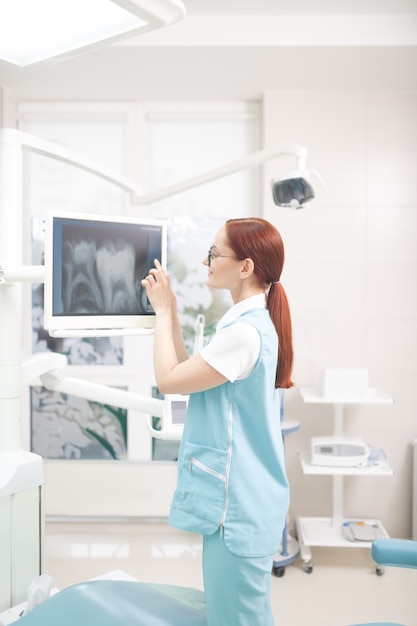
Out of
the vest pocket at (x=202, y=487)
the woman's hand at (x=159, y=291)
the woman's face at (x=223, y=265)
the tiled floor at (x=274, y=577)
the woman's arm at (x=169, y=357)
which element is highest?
the woman's face at (x=223, y=265)

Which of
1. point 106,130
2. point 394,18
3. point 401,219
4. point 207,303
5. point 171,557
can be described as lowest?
point 171,557

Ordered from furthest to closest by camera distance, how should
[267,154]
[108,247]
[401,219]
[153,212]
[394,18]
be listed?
1. [153,212]
2. [401,219]
3. [394,18]
4. [267,154]
5. [108,247]

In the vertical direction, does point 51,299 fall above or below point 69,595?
above

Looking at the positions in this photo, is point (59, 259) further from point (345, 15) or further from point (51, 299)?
point (345, 15)

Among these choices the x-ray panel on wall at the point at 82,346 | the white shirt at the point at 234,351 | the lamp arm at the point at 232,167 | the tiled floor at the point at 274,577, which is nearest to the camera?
the white shirt at the point at 234,351

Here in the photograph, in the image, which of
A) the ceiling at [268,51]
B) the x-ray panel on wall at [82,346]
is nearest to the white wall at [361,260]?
the ceiling at [268,51]

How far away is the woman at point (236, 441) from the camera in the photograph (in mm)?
1324

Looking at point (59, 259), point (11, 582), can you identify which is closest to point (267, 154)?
point (59, 259)

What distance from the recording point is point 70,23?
1.13 meters

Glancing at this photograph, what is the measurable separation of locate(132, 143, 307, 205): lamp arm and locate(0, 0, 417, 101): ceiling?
109 centimetres

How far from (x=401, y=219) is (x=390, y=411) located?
109 centimetres

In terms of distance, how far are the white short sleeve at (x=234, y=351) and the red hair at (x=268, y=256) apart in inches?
5.5

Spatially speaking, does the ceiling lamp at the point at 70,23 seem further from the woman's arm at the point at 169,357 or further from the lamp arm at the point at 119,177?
the woman's arm at the point at 169,357

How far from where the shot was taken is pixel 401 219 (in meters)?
3.28
